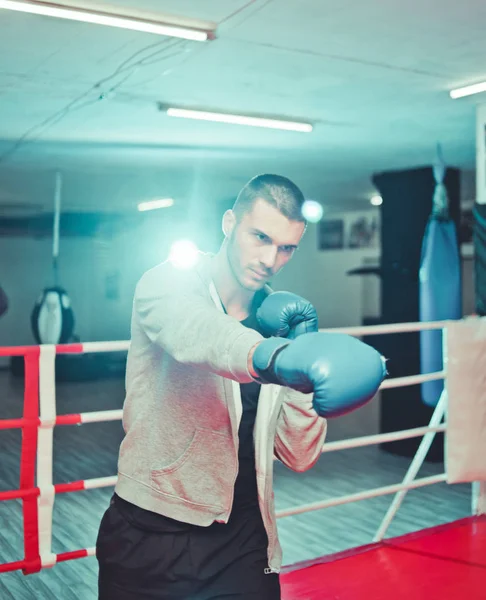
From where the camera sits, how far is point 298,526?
149 inches

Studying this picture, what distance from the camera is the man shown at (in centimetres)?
132

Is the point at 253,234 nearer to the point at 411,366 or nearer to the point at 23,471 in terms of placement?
the point at 23,471

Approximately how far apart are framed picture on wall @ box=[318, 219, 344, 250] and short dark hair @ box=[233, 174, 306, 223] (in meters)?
12.6

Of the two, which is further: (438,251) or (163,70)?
(438,251)

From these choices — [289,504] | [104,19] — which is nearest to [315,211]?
[289,504]

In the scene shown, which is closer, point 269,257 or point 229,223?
point 269,257

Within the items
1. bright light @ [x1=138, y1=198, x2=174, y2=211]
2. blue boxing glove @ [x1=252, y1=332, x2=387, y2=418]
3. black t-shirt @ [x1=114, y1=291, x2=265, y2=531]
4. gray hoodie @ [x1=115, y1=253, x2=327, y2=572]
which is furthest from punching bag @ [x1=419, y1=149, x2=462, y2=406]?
bright light @ [x1=138, y1=198, x2=174, y2=211]

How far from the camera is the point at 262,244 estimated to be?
1392mm

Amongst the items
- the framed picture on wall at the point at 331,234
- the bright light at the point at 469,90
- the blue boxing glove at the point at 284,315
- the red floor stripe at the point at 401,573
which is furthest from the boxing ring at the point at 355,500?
the framed picture on wall at the point at 331,234

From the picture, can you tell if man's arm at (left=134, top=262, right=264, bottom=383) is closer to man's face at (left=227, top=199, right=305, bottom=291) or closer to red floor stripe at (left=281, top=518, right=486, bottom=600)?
man's face at (left=227, top=199, right=305, bottom=291)

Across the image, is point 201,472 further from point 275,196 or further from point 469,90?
point 469,90

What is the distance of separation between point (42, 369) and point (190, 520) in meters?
0.94

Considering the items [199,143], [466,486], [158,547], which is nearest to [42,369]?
[158,547]

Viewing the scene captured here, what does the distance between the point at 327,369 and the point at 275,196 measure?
57 centimetres
